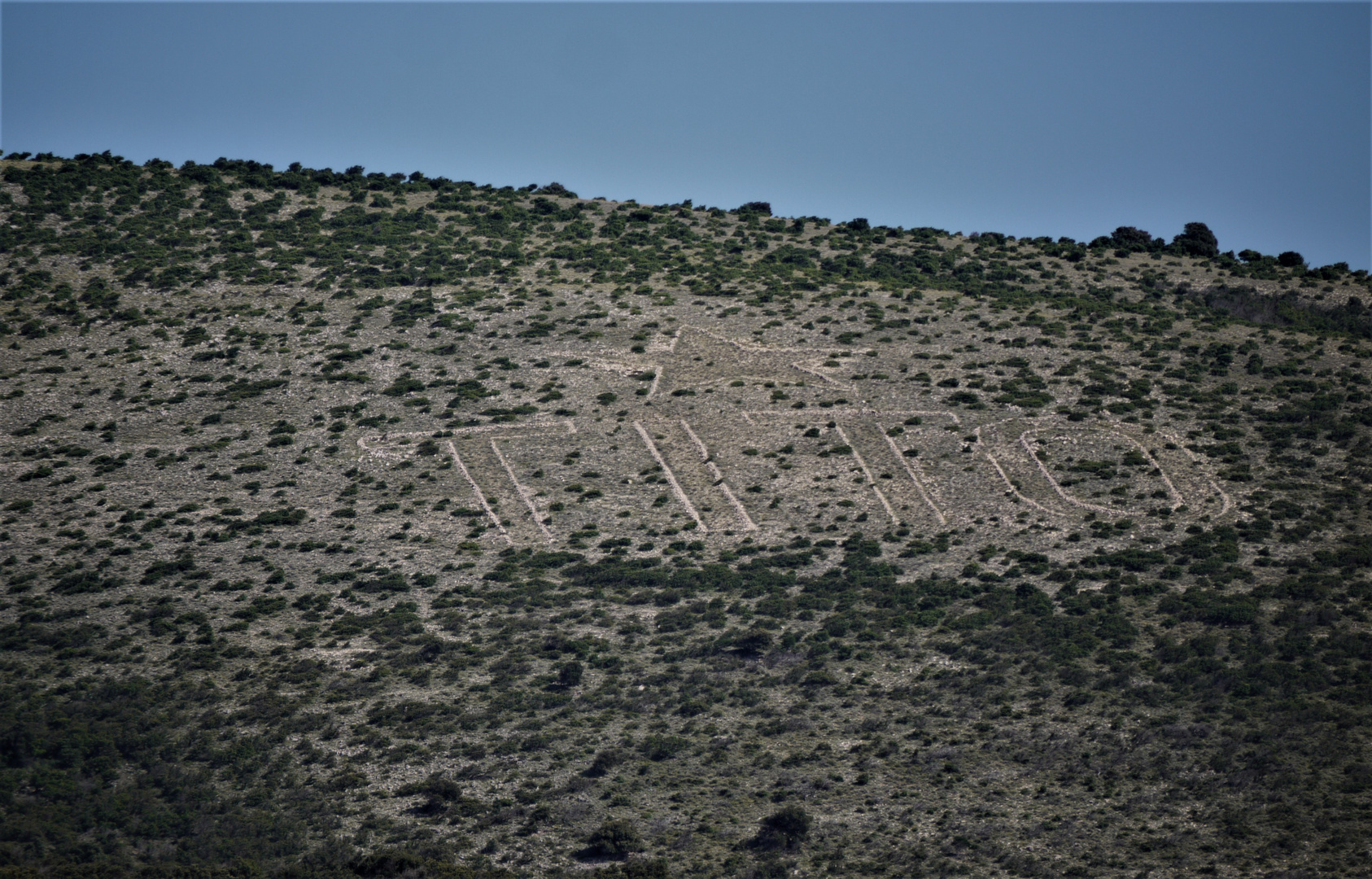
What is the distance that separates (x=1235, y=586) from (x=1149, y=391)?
1707cm

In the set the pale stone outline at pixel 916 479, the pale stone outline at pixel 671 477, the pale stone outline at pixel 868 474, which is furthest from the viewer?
the pale stone outline at pixel 671 477

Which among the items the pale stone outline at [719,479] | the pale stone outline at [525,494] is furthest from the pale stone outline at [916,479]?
the pale stone outline at [525,494]

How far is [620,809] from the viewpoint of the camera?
3950 centimetres

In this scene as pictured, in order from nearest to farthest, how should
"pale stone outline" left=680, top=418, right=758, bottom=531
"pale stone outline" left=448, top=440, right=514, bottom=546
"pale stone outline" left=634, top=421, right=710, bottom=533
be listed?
"pale stone outline" left=448, top=440, right=514, bottom=546
"pale stone outline" left=680, top=418, right=758, bottom=531
"pale stone outline" left=634, top=421, right=710, bottom=533

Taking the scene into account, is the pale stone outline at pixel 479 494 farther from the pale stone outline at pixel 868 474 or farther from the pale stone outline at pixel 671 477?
the pale stone outline at pixel 868 474

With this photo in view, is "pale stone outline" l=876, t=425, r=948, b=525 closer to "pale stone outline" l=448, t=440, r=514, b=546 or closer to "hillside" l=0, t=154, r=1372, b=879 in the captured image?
"hillside" l=0, t=154, r=1372, b=879

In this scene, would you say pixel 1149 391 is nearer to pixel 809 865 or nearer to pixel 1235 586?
pixel 1235 586

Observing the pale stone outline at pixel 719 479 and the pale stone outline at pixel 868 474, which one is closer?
the pale stone outline at pixel 868 474

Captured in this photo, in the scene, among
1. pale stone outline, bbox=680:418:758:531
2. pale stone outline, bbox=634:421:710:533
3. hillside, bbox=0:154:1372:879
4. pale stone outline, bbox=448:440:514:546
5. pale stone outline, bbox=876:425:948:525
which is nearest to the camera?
hillside, bbox=0:154:1372:879

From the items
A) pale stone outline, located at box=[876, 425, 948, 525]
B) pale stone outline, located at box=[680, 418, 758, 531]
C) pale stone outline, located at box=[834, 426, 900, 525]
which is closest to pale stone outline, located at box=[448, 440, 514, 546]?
pale stone outline, located at box=[680, 418, 758, 531]

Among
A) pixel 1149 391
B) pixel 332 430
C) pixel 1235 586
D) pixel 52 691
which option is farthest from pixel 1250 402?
pixel 52 691

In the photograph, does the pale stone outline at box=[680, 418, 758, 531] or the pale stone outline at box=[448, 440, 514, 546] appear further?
the pale stone outline at box=[680, 418, 758, 531]

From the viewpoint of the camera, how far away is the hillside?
128 feet

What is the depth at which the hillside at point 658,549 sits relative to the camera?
128 feet
